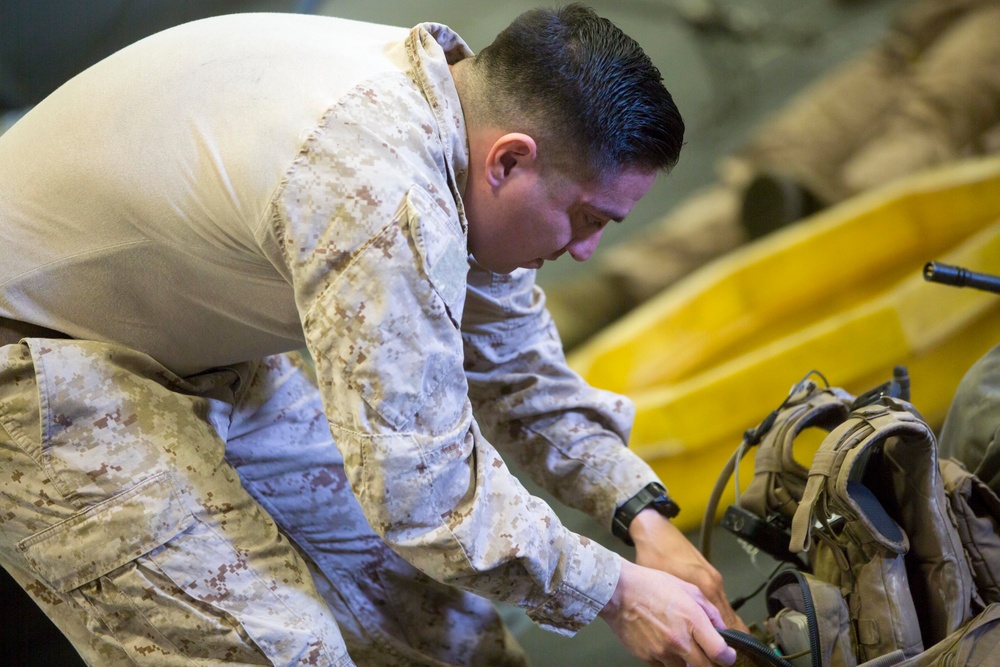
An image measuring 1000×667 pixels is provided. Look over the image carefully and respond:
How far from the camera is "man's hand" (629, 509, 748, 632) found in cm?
124

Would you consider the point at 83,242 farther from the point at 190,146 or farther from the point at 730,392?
the point at 730,392

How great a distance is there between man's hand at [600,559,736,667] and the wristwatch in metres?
0.18

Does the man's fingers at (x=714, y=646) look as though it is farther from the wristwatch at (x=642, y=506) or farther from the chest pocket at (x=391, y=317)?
the chest pocket at (x=391, y=317)

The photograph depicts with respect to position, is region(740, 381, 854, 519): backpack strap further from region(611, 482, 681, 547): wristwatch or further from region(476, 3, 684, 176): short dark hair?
region(476, 3, 684, 176): short dark hair

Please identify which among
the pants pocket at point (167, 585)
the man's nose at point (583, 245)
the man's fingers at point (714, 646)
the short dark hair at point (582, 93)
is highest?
the short dark hair at point (582, 93)

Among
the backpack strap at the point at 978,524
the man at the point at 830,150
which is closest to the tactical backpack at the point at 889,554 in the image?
the backpack strap at the point at 978,524

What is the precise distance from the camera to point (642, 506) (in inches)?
50.9

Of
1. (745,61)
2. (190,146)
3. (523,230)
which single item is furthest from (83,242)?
(745,61)

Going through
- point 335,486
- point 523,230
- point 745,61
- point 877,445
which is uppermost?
point 745,61

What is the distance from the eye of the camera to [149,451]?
105 cm

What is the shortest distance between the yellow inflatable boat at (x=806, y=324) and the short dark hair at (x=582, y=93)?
1.11 meters

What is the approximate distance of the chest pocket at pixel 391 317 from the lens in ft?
2.90

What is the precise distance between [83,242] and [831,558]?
98cm

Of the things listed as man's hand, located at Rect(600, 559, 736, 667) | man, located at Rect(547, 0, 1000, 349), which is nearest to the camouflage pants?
man's hand, located at Rect(600, 559, 736, 667)
